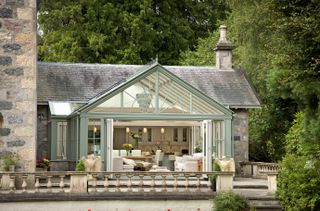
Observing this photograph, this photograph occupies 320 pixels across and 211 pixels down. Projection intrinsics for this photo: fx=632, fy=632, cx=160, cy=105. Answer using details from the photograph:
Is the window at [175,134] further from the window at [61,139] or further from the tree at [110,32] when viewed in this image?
the window at [61,139]

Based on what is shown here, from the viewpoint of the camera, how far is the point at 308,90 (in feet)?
33.2

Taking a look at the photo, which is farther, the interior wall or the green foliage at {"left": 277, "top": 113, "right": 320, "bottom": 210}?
the interior wall

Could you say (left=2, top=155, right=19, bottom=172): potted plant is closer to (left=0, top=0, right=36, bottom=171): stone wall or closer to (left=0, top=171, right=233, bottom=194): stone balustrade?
(left=0, top=0, right=36, bottom=171): stone wall

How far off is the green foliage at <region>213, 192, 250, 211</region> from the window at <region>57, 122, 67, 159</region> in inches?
311

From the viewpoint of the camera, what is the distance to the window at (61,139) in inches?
849

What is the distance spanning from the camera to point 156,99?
1983 centimetres

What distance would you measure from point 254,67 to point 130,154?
6.23m

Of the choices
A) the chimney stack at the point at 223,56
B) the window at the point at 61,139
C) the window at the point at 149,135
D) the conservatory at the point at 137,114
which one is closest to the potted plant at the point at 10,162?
the conservatory at the point at 137,114

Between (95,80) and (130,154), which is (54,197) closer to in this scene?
(95,80)

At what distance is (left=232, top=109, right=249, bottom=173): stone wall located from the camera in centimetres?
2308

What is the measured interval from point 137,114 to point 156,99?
77 cm

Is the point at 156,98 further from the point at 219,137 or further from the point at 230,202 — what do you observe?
the point at 230,202

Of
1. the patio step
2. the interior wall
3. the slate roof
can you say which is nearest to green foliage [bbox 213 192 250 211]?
the patio step

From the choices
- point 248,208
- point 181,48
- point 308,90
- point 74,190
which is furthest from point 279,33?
point 181,48
